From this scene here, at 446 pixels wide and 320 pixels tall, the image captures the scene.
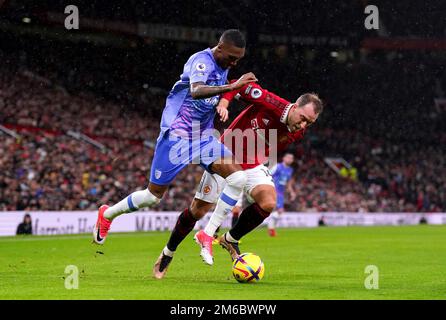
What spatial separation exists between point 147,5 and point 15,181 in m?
12.4

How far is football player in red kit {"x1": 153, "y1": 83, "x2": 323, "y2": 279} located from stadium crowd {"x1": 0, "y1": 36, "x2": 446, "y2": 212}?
14206 millimetres

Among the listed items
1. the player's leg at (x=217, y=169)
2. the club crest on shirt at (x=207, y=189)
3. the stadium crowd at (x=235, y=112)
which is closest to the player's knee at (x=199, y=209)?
the club crest on shirt at (x=207, y=189)

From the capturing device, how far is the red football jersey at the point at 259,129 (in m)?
9.31

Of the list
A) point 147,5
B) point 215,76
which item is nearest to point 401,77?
point 147,5

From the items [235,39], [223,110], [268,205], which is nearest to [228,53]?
[235,39]

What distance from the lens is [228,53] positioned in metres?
8.33

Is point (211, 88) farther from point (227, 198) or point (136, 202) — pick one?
point (136, 202)

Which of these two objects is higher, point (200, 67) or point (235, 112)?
point (235, 112)

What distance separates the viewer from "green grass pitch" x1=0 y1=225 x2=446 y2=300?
705 centimetres

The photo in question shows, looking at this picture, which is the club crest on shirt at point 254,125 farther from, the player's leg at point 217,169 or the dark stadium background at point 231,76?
the dark stadium background at point 231,76

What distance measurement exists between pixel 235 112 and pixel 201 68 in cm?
3217

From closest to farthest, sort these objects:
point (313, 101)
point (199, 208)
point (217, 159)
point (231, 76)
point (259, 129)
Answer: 1. point (217, 159)
2. point (313, 101)
3. point (199, 208)
4. point (259, 129)
5. point (231, 76)

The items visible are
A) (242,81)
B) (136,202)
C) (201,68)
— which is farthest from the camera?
(136,202)

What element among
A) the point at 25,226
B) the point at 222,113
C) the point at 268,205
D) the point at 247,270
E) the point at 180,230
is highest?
the point at 222,113
